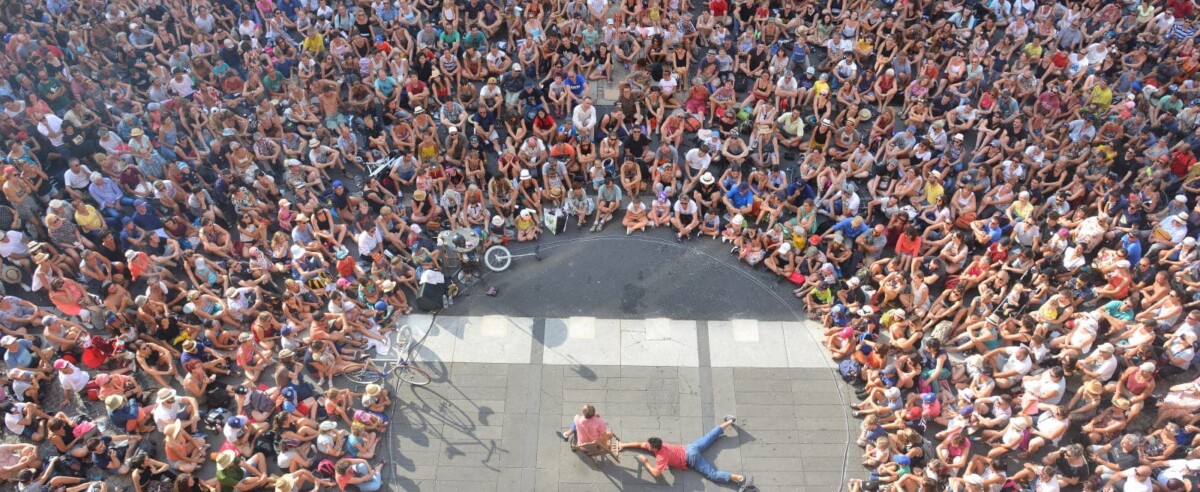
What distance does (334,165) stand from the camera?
1545 centimetres

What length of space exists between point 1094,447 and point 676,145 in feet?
30.2

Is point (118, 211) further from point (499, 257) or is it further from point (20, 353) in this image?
point (499, 257)

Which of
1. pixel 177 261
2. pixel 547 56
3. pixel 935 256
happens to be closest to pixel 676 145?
pixel 547 56

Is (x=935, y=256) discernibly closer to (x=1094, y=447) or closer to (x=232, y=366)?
(x=1094, y=447)

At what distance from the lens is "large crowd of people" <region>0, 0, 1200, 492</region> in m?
10.8

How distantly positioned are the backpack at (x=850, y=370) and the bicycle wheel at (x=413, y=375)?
680 cm

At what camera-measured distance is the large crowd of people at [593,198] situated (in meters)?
10.8

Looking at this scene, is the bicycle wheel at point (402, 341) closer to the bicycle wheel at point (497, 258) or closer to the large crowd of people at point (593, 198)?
the large crowd of people at point (593, 198)

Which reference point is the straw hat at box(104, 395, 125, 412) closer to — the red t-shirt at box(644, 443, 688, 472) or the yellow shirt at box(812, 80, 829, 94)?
the red t-shirt at box(644, 443, 688, 472)

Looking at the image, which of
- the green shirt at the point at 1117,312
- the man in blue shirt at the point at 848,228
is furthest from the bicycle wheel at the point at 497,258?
the green shirt at the point at 1117,312

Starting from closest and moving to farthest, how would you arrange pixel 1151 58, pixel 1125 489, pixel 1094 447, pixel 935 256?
pixel 1125 489 < pixel 1094 447 < pixel 935 256 < pixel 1151 58

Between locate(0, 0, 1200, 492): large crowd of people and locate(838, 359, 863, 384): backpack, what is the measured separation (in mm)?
221

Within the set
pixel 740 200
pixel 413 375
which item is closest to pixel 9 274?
pixel 413 375

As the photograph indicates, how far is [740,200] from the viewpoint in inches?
562
